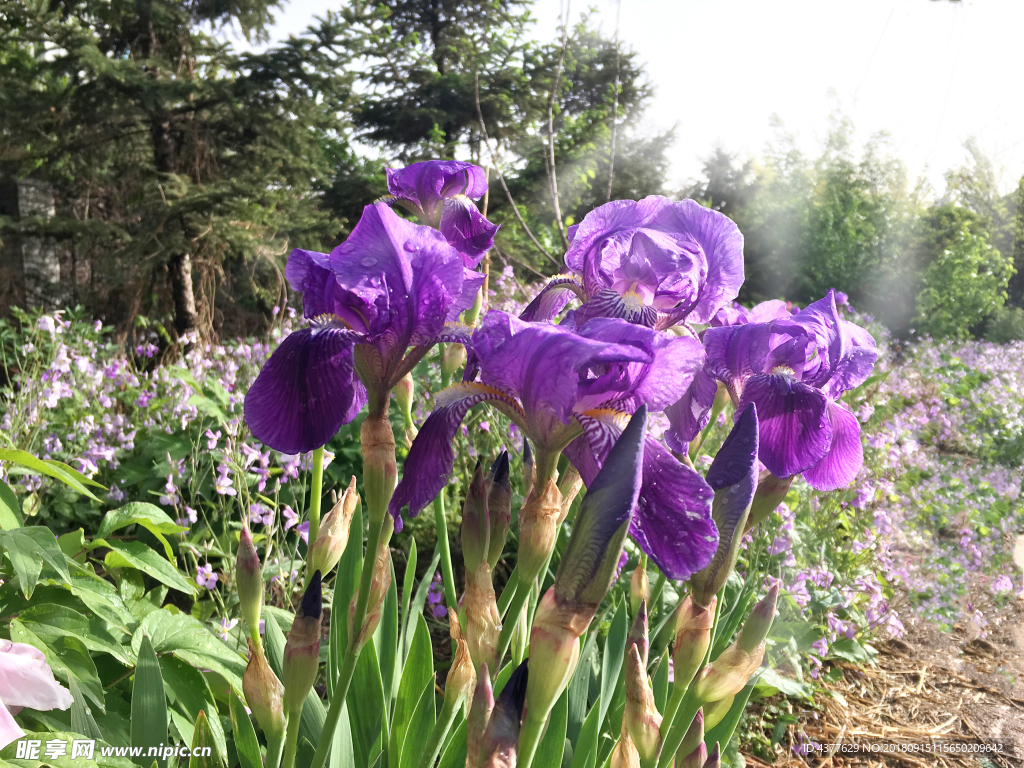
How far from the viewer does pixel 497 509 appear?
97cm

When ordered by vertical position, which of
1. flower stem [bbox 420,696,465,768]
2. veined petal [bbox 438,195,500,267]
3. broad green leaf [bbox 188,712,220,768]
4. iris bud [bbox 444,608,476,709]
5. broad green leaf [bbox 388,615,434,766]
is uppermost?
veined petal [bbox 438,195,500,267]

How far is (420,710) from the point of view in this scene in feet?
3.89

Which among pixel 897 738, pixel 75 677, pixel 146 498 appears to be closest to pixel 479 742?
pixel 75 677

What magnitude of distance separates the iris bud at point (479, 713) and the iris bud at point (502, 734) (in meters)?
0.04

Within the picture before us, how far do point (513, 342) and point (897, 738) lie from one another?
2.90 meters

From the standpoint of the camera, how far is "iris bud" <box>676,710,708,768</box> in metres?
0.96

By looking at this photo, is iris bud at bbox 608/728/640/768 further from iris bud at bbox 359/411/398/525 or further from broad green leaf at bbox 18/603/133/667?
broad green leaf at bbox 18/603/133/667

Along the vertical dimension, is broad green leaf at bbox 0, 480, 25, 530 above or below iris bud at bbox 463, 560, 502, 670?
below

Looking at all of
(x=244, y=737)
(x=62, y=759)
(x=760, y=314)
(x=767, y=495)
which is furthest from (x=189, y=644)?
(x=760, y=314)

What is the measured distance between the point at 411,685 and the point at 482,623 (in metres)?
0.58

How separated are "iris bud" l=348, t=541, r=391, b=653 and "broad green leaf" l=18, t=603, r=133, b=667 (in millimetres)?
764

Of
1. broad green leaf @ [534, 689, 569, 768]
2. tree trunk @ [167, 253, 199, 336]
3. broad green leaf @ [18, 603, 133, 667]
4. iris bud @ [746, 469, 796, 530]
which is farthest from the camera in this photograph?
tree trunk @ [167, 253, 199, 336]

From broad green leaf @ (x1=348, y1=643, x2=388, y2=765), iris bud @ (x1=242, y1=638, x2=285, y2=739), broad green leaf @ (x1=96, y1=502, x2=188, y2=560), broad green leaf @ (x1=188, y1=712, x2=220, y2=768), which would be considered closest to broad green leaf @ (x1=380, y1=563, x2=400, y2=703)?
broad green leaf @ (x1=348, y1=643, x2=388, y2=765)

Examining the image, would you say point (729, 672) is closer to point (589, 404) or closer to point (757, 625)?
point (757, 625)
